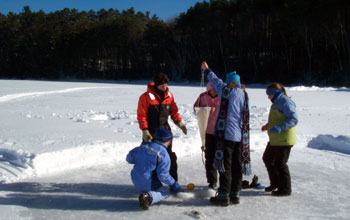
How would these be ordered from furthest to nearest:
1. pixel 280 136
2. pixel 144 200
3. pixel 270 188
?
pixel 270 188
pixel 280 136
pixel 144 200

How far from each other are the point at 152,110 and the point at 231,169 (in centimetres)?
110

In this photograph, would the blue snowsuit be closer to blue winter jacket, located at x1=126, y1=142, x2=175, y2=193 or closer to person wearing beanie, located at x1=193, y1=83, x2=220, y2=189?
blue winter jacket, located at x1=126, y1=142, x2=175, y2=193

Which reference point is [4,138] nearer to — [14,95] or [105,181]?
[105,181]

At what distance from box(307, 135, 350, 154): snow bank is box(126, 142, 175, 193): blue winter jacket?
407 cm

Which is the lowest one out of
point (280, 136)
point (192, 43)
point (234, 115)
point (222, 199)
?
point (222, 199)

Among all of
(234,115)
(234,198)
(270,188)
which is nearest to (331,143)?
(270,188)

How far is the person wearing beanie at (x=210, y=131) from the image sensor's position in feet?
12.4

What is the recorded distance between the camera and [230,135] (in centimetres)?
335

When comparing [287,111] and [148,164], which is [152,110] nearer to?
[148,164]

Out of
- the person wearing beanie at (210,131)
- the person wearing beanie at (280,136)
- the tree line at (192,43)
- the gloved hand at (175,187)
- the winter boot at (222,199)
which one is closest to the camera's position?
the winter boot at (222,199)

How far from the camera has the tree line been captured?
27.7 metres

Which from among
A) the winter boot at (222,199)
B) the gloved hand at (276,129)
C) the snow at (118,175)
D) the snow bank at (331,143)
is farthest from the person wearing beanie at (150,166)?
the snow bank at (331,143)

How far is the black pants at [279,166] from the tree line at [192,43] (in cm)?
2491

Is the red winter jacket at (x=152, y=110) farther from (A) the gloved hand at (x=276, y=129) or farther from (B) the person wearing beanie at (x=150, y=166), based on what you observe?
(A) the gloved hand at (x=276, y=129)
